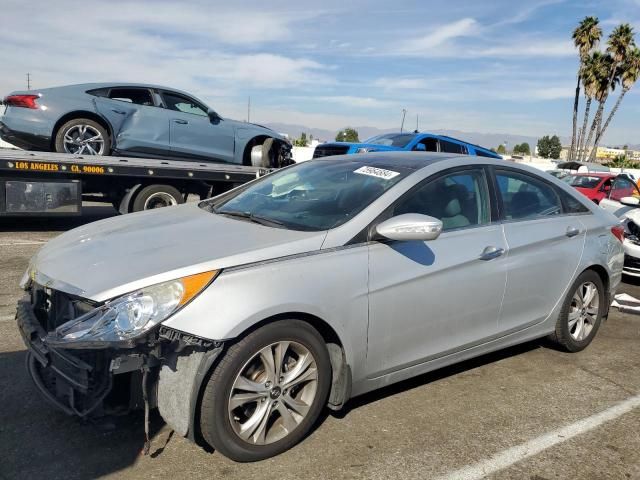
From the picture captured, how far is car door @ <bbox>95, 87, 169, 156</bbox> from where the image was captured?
8258 millimetres

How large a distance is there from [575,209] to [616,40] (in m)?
40.8

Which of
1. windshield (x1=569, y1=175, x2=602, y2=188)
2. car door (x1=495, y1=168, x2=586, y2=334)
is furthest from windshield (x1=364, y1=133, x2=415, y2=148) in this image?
car door (x1=495, y1=168, x2=586, y2=334)

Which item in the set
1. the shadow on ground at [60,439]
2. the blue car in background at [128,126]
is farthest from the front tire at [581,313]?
the blue car in background at [128,126]

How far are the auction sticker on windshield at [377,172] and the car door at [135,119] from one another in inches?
225

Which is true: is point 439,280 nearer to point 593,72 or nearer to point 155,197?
point 155,197

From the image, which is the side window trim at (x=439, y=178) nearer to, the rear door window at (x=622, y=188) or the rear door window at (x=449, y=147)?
the rear door window at (x=449, y=147)

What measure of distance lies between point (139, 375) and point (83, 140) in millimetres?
6662

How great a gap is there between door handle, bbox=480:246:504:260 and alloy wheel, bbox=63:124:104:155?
21.7 feet

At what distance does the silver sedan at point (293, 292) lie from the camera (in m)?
2.54

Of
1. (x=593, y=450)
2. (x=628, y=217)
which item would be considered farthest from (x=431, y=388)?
(x=628, y=217)

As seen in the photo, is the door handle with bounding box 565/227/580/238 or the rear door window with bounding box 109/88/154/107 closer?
the door handle with bounding box 565/227/580/238

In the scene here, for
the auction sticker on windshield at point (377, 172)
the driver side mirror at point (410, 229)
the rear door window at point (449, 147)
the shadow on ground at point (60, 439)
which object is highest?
the rear door window at point (449, 147)

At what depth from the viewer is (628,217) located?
754cm

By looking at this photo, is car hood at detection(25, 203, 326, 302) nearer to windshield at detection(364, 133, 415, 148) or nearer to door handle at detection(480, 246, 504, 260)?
door handle at detection(480, 246, 504, 260)
